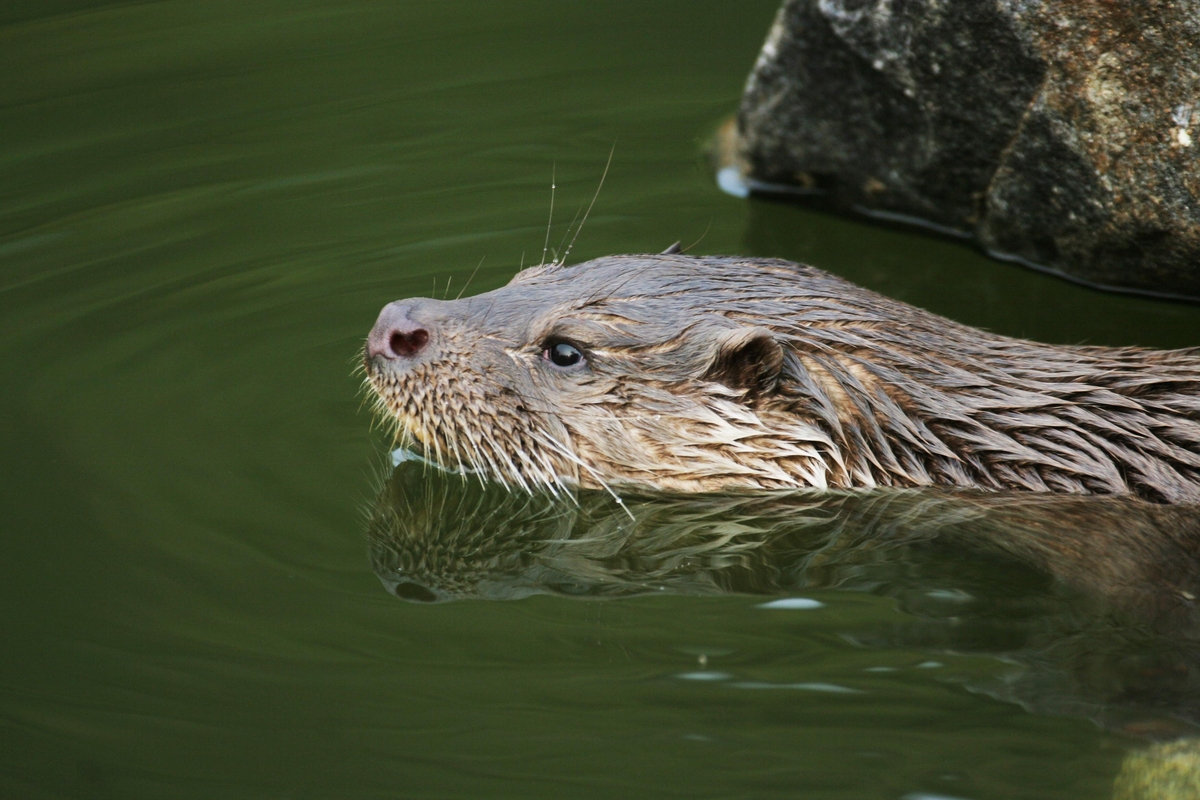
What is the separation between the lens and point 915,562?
423 centimetres

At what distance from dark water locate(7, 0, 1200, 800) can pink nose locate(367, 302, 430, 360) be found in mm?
452

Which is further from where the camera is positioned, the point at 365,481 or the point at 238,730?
the point at 365,481

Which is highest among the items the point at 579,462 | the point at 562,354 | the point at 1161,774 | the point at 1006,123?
the point at 1006,123

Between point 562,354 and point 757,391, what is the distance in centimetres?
65

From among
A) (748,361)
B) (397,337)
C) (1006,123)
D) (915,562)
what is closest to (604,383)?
(748,361)

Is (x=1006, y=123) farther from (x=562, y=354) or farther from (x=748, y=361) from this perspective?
(x=562, y=354)

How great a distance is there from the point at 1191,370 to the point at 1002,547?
857 millimetres

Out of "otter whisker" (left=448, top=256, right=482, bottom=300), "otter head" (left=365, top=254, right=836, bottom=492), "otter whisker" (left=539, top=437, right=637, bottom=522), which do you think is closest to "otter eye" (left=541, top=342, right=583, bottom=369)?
"otter head" (left=365, top=254, right=836, bottom=492)

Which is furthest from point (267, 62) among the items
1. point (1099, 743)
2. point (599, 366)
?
point (1099, 743)

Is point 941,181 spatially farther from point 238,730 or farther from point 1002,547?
point 238,730

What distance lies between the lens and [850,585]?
4.13 m

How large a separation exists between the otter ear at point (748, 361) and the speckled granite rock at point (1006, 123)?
2024 millimetres

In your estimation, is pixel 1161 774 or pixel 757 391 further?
pixel 757 391

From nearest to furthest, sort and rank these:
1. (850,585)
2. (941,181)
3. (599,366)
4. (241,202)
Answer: (850,585), (599,366), (941,181), (241,202)
